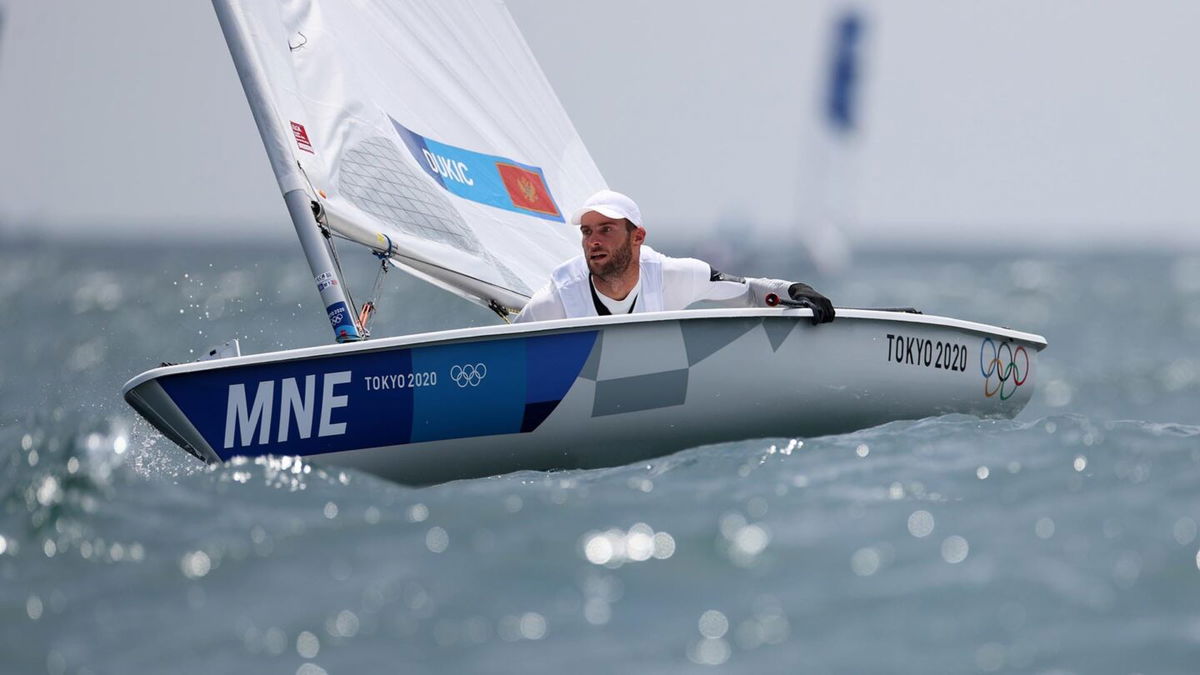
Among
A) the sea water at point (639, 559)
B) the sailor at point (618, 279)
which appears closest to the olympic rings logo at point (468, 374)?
the sea water at point (639, 559)

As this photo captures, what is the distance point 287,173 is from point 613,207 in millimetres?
1201

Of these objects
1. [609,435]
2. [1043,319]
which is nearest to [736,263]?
[1043,319]

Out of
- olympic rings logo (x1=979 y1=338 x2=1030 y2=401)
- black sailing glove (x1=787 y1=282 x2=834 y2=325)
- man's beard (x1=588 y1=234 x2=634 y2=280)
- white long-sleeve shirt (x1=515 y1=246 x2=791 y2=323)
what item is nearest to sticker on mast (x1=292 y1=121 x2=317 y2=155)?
white long-sleeve shirt (x1=515 y1=246 x2=791 y2=323)

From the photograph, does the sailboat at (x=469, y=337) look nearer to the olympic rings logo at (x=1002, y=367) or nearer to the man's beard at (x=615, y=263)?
the olympic rings logo at (x=1002, y=367)

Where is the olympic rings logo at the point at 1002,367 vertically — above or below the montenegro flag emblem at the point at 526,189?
below

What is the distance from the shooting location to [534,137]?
650cm

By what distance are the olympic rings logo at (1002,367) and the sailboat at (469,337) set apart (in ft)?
0.04

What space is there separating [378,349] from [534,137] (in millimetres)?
2385

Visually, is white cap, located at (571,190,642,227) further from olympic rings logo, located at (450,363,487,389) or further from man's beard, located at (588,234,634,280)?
olympic rings logo, located at (450,363,487,389)

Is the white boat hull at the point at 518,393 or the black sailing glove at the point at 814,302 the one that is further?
the black sailing glove at the point at 814,302

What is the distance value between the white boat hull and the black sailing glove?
0.04m

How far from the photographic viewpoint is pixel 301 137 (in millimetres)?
5305

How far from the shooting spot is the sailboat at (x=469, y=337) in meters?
4.38

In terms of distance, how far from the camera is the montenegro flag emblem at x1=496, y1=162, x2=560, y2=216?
20.4 ft
